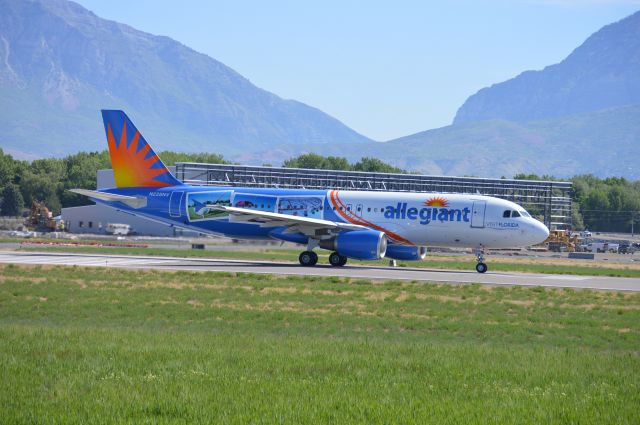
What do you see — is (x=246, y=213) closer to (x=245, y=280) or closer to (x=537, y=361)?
(x=245, y=280)

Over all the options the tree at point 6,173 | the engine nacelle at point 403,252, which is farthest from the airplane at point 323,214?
the tree at point 6,173

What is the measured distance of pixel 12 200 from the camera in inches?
4904

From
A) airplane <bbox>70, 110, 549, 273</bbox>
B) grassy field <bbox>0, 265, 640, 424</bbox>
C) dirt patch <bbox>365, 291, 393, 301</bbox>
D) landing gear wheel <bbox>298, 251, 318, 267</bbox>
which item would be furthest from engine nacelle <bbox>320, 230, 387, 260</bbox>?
grassy field <bbox>0, 265, 640, 424</bbox>

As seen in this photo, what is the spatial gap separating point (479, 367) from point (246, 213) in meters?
28.4

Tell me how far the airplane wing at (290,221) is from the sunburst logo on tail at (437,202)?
3.26 metres

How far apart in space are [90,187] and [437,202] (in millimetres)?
86727

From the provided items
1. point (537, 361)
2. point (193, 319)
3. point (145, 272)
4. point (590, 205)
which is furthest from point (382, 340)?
point (590, 205)

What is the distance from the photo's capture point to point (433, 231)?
43.1 m

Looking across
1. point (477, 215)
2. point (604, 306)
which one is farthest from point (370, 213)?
point (604, 306)

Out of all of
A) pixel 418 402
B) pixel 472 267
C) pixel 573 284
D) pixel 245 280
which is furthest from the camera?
pixel 472 267

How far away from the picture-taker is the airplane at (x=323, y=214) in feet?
140

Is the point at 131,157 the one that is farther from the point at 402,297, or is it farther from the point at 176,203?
the point at 402,297

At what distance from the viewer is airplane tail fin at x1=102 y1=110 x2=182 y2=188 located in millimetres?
46938

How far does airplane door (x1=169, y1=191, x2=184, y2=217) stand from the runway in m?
2.49
